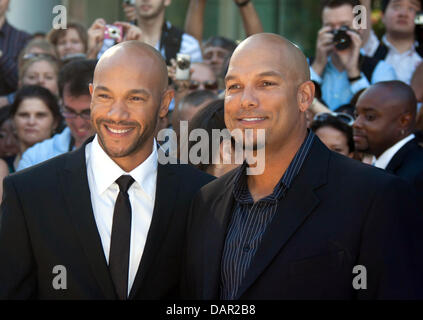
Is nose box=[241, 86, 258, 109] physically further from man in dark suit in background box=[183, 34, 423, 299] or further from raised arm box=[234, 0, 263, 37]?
raised arm box=[234, 0, 263, 37]

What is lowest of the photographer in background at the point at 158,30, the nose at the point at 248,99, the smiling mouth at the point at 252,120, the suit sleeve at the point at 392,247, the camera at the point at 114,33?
the suit sleeve at the point at 392,247

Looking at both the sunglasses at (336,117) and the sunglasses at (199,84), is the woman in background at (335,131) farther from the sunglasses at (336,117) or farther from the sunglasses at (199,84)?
the sunglasses at (199,84)

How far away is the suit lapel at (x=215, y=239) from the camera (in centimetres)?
245

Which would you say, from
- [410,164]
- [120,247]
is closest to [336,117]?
[410,164]

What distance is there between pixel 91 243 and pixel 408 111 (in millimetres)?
2648

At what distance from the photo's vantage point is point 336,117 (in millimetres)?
5008

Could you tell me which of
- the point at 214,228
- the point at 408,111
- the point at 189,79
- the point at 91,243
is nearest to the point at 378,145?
the point at 408,111

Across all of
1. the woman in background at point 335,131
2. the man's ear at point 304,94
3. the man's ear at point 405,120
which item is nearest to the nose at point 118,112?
the man's ear at point 304,94

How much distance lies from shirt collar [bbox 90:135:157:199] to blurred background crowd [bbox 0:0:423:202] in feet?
3.48

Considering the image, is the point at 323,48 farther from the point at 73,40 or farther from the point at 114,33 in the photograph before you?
the point at 73,40

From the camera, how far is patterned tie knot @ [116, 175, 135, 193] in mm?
2719

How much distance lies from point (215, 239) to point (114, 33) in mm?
3278

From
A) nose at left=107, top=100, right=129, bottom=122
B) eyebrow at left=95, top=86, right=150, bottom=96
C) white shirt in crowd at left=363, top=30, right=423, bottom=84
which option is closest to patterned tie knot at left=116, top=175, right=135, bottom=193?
nose at left=107, top=100, right=129, bottom=122
